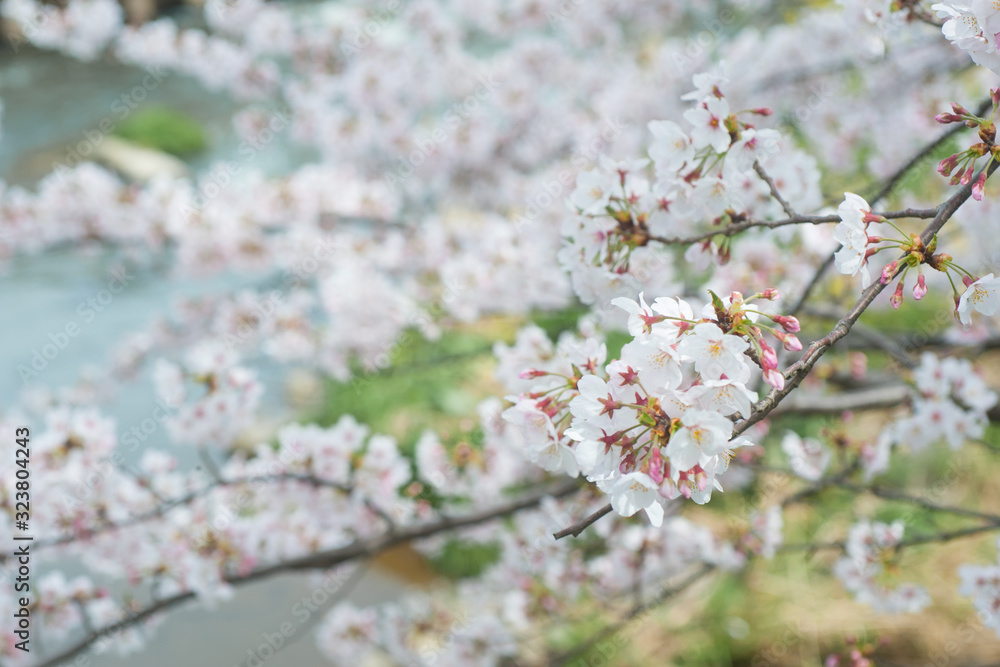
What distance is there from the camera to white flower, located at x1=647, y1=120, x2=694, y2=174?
918 millimetres

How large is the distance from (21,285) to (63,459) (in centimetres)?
587

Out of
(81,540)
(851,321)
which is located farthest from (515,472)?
(851,321)

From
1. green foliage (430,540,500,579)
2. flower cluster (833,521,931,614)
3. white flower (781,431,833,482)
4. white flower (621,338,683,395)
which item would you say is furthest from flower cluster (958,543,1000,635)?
green foliage (430,540,500,579)

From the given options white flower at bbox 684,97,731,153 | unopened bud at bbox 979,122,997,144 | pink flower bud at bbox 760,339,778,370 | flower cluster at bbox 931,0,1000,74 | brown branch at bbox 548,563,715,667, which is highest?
flower cluster at bbox 931,0,1000,74

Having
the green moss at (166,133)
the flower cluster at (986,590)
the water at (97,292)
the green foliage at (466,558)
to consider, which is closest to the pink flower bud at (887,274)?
the flower cluster at (986,590)

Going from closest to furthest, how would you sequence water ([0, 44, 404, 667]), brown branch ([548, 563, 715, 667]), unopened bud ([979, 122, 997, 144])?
→ unopened bud ([979, 122, 997, 144]) → brown branch ([548, 563, 715, 667]) → water ([0, 44, 404, 667])

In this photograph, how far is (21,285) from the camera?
641 cm

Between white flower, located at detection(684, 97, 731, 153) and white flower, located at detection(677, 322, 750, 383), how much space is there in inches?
14.0

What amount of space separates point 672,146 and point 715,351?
0.41m

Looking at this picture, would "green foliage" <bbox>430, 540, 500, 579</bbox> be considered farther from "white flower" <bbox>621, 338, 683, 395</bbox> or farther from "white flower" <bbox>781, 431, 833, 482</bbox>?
"white flower" <bbox>621, 338, 683, 395</bbox>

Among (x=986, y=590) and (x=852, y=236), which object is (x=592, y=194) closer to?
(x=852, y=236)

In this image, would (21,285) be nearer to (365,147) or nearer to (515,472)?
(365,147)

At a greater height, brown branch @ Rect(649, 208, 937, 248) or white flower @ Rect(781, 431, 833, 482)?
brown branch @ Rect(649, 208, 937, 248)

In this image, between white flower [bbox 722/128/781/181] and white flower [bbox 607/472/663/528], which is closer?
white flower [bbox 607/472/663/528]
